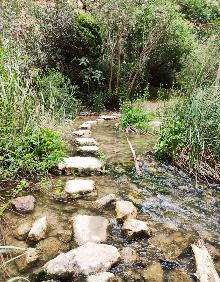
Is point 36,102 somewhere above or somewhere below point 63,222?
above

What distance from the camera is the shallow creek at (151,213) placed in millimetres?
2797

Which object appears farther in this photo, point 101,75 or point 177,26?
point 177,26

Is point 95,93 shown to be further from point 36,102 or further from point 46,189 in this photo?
point 46,189

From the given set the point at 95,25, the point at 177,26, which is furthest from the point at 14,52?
the point at 177,26

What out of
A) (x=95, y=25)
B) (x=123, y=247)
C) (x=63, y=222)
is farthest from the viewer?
(x=95, y=25)

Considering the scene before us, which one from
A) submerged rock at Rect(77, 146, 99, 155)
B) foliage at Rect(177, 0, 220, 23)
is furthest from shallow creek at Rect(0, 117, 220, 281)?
foliage at Rect(177, 0, 220, 23)

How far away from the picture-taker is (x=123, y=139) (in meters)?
6.54

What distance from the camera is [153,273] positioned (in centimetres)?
266

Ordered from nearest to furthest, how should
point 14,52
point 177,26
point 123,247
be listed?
1. point 123,247
2. point 14,52
3. point 177,26

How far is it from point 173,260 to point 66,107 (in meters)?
5.49

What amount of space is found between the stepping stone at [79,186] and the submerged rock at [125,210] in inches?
17.4

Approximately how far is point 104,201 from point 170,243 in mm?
864

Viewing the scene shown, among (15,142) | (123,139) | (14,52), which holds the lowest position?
(123,139)

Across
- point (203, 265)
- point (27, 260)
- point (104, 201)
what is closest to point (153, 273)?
point (203, 265)
